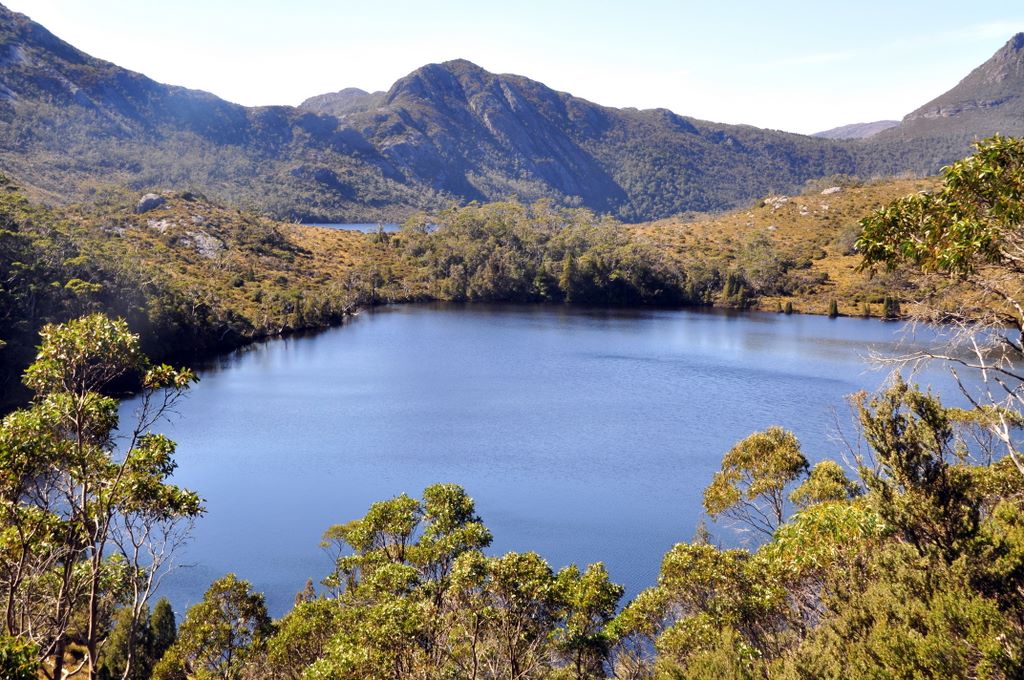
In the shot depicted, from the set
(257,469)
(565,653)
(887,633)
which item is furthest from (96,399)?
(257,469)

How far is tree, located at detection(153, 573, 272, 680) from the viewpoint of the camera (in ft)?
72.4

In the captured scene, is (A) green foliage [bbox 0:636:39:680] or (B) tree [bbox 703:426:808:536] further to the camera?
(B) tree [bbox 703:426:808:536]

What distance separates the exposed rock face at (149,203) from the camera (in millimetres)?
136625

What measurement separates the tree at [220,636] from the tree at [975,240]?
842 inches

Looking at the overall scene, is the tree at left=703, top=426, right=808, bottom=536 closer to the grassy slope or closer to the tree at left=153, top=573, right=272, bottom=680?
the tree at left=153, top=573, right=272, bottom=680

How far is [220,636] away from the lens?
22609 millimetres

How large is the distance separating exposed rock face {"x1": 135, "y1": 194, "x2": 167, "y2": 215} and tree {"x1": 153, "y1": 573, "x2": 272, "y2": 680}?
132495 mm

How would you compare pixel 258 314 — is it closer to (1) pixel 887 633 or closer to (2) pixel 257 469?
(2) pixel 257 469

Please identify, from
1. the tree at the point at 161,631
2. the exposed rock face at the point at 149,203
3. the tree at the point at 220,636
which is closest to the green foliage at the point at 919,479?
the tree at the point at 220,636

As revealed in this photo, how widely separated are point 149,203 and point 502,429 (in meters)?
114

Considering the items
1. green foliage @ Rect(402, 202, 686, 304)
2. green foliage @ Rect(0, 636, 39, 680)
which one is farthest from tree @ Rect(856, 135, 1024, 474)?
green foliage @ Rect(402, 202, 686, 304)

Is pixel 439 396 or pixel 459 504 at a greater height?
pixel 459 504

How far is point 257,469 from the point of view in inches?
1871

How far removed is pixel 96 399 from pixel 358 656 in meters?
7.49
